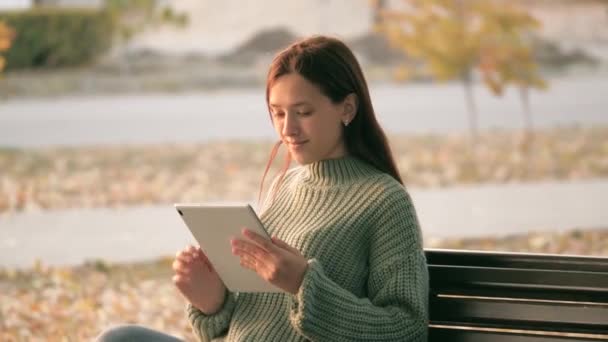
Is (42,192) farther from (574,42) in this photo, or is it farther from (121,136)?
(574,42)

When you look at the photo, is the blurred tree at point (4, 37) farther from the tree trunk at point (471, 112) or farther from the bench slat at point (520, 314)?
the bench slat at point (520, 314)

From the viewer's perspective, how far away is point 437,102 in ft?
50.8

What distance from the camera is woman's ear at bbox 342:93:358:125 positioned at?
2.68 m

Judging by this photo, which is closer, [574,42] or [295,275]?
[295,275]

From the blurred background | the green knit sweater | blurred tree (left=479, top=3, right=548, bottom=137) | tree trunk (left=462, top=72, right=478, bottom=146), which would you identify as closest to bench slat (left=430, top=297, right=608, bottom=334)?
the green knit sweater

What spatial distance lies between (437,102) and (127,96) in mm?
4323

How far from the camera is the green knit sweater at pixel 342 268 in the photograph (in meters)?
2.50

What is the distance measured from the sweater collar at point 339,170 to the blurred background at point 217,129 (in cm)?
123

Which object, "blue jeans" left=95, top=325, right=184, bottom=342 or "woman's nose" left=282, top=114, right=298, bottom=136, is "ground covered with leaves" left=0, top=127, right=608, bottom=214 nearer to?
"blue jeans" left=95, top=325, right=184, bottom=342

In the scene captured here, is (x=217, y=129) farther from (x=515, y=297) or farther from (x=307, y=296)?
(x=307, y=296)

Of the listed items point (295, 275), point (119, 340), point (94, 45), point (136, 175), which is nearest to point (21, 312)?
point (119, 340)

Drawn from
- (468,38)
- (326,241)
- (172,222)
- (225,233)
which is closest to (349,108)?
(326,241)

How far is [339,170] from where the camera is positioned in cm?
277

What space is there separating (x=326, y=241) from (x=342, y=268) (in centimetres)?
7
